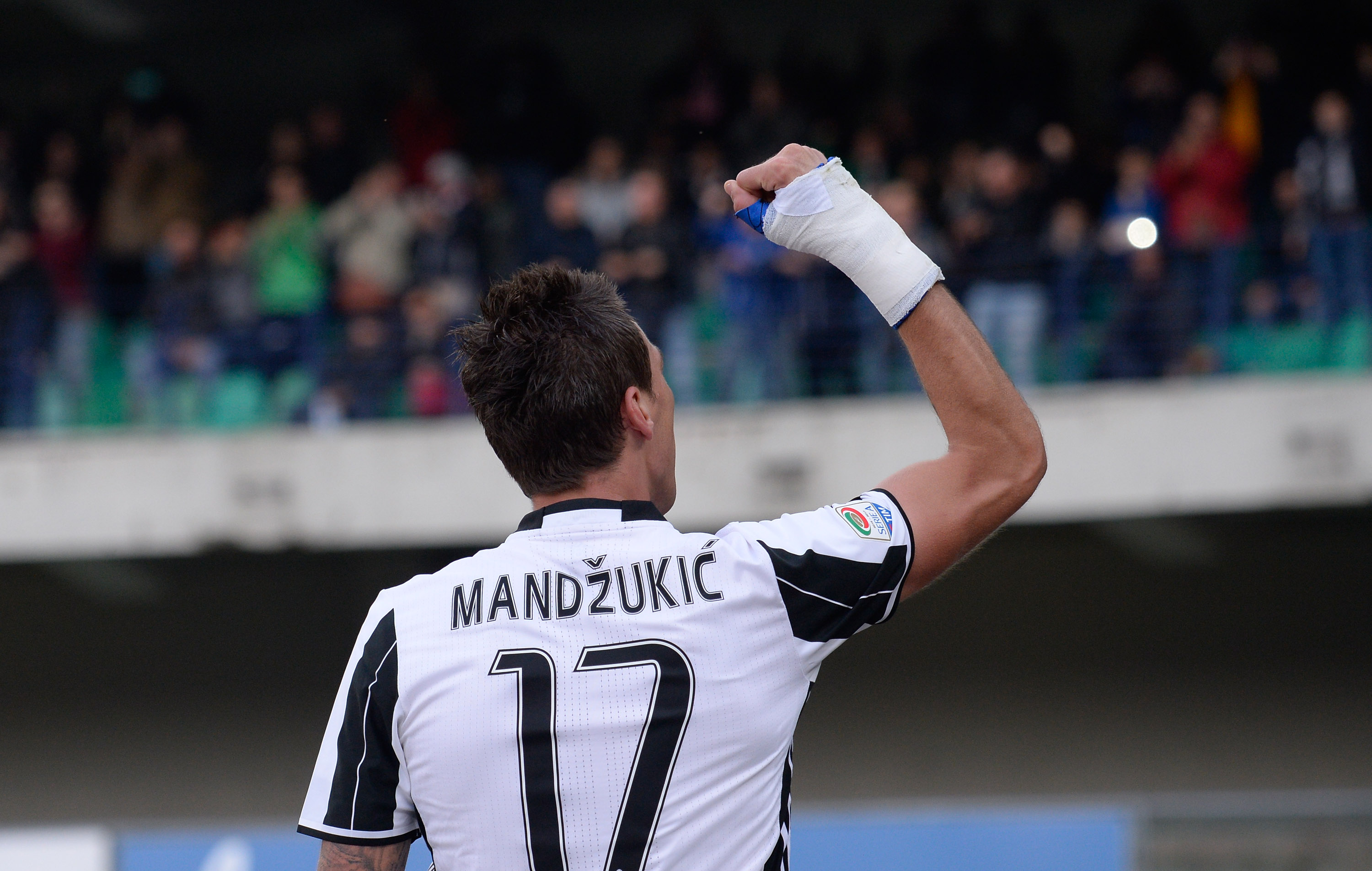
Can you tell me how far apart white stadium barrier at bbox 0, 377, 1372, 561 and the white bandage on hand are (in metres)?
4.93

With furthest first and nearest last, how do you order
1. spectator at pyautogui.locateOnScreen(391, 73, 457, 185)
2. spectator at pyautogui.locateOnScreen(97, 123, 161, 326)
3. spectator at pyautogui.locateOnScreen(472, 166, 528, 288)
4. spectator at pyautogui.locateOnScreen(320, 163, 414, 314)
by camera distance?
spectator at pyautogui.locateOnScreen(391, 73, 457, 185)
spectator at pyautogui.locateOnScreen(97, 123, 161, 326)
spectator at pyautogui.locateOnScreen(320, 163, 414, 314)
spectator at pyautogui.locateOnScreen(472, 166, 528, 288)

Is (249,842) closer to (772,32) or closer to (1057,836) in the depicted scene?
(1057,836)

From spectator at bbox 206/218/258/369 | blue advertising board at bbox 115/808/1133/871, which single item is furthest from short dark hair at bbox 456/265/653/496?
spectator at bbox 206/218/258/369

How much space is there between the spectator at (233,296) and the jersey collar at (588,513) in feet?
21.8

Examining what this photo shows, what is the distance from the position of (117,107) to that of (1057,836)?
8541 millimetres

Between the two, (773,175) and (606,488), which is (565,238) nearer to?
(773,175)

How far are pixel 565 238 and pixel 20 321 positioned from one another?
11.8 feet

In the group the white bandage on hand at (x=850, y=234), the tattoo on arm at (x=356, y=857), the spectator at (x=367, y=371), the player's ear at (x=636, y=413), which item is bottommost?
the tattoo on arm at (x=356, y=857)

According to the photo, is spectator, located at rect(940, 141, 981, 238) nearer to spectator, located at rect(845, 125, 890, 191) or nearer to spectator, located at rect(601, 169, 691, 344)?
spectator, located at rect(845, 125, 890, 191)

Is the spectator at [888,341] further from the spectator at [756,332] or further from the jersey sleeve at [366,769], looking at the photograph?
the jersey sleeve at [366,769]

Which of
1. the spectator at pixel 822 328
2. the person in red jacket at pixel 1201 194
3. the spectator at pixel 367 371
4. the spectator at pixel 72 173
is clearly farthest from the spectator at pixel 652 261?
the spectator at pixel 72 173

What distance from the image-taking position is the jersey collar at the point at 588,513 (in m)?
1.57

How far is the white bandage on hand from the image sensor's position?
1.61 m

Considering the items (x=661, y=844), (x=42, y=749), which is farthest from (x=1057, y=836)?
(x=42, y=749)
